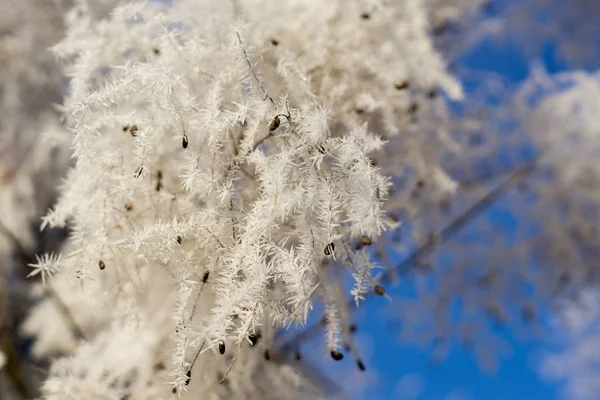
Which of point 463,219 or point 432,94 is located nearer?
point 432,94

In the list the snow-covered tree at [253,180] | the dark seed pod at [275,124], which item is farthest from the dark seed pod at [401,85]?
the dark seed pod at [275,124]

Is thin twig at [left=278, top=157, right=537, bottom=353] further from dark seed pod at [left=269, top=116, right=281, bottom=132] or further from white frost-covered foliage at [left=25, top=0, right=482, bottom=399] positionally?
dark seed pod at [left=269, top=116, right=281, bottom=132]

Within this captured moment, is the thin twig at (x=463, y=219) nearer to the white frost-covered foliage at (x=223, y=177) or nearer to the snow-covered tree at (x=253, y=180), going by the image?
the snow-covered tree at (x=253, y=180)

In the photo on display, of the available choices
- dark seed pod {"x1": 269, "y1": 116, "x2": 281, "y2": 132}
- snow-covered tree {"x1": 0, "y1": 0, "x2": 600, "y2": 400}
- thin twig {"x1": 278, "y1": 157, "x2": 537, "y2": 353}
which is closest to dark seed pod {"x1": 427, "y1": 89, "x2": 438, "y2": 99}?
snow-covered tree {"x1": 0, "y1": 0, "x2": 600, "y2": 400}

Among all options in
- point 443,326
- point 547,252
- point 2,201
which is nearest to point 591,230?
point 547,252

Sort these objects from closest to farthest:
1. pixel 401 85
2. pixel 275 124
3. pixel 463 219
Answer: pixel 275 124 → pixel 401 85 → pixel 463 219

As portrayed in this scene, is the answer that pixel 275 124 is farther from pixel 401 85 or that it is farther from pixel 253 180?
pixel 401 85

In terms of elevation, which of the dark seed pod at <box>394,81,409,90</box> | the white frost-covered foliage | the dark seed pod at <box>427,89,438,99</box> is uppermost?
the dark seed pod at <box>427,89,438,99</box>

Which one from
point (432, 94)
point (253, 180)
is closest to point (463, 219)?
point (432, 94)

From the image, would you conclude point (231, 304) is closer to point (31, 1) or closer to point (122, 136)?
point (122, 136)
